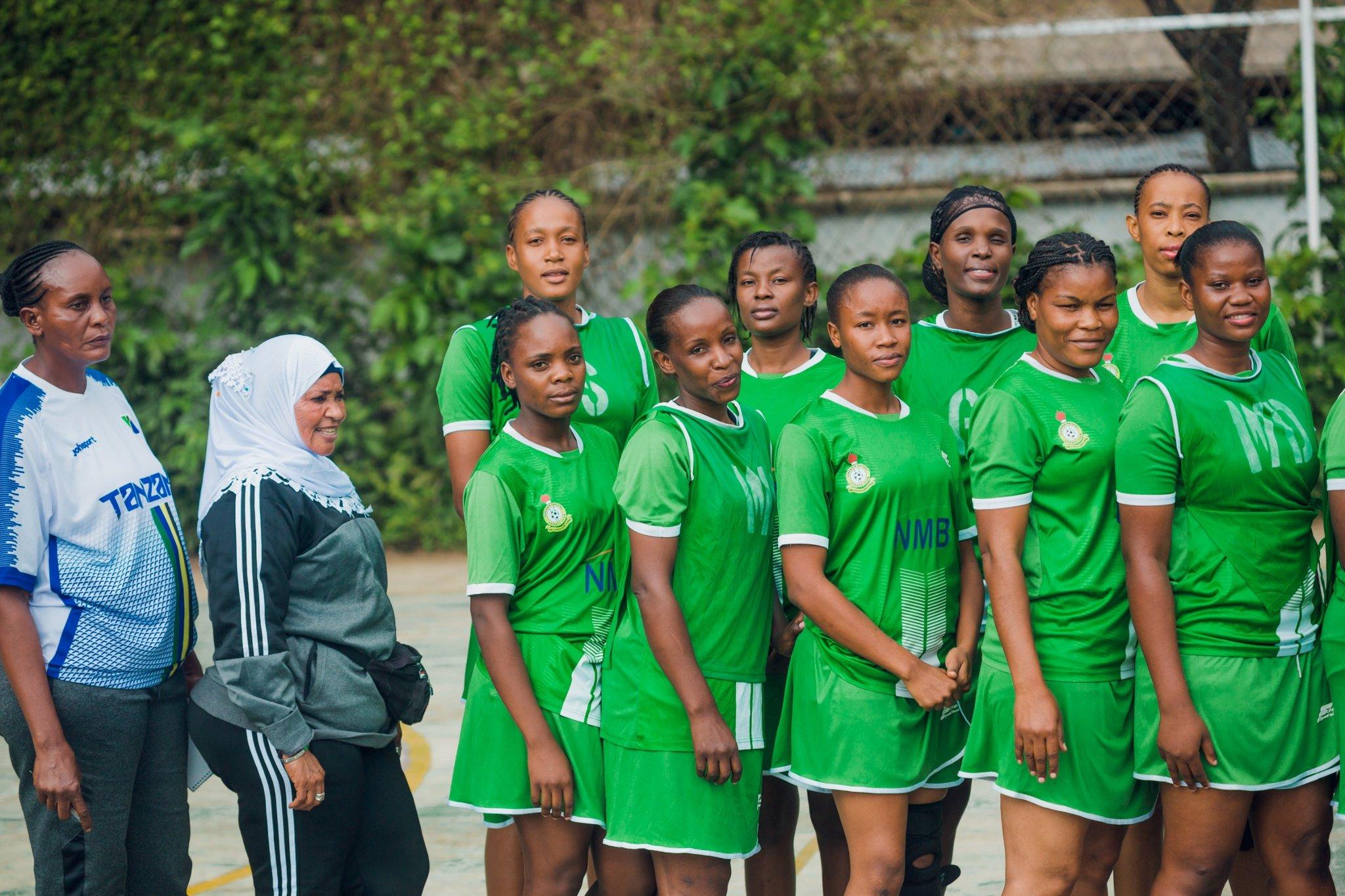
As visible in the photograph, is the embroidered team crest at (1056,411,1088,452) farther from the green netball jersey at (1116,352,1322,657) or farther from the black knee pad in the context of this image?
the black knee pad

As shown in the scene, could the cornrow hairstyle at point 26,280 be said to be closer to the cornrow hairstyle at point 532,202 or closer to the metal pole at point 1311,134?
the cornrow hairstyle at point 532,202

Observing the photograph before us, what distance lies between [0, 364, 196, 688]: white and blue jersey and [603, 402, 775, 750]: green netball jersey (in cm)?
110

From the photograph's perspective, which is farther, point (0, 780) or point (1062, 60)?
point (1062, 60)

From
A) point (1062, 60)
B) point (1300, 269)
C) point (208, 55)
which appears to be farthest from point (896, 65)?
point (208, 55)

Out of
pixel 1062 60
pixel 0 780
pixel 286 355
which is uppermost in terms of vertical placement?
pixel 1062 60

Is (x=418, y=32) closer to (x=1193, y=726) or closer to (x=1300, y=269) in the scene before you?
(x=1300, y=269)

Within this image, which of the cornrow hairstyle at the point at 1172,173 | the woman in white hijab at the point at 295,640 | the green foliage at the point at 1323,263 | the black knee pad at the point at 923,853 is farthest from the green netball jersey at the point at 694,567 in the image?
the green foliage at the point at 1323,263

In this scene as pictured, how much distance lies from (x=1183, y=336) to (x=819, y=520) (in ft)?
4.12

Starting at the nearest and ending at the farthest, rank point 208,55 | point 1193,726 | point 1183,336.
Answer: point 1193,726
point 1183,336
point 208,55

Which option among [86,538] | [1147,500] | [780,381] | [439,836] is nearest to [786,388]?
[780,381]

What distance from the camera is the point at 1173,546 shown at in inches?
123

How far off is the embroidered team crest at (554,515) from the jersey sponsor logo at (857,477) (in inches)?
25.3

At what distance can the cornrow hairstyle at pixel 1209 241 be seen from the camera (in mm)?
3178

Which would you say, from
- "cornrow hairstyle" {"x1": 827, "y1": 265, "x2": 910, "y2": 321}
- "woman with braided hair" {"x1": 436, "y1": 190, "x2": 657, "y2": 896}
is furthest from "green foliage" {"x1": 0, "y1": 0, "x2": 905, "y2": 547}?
"cornrow hairstyle" {"x1": 827, "y1": 265, "x2": 910, "y2": 321}
